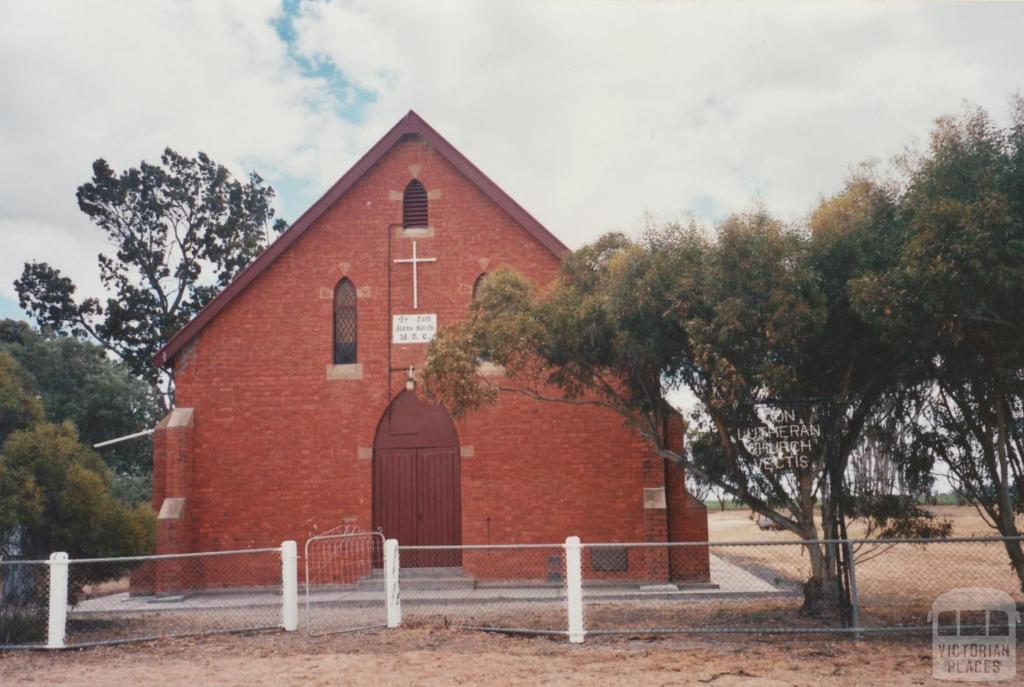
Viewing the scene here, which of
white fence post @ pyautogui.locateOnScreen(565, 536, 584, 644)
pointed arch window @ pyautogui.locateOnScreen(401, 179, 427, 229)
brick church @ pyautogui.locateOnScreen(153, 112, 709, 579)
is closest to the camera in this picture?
white fence post @ pyautogui.locateOnScreen(565, 536, 584, 644)

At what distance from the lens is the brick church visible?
1834 centimetres

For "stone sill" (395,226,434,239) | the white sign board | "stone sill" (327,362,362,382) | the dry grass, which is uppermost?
"stone sill" (395,226,434,239)

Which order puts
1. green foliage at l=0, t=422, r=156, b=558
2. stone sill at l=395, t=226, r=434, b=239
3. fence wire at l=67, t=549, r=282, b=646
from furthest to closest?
stone sill at l=395, t=226, r=434, b=239 → fence wire at l=67, t=549, r=282, b=646 → green foliage at l=0, t=422, r=156, b=558

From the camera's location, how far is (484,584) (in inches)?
703

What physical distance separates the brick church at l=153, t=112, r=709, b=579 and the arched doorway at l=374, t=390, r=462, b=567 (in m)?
0.03

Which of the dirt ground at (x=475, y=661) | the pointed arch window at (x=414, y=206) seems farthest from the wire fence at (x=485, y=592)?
the pointed arch window at (x=414, y=206)

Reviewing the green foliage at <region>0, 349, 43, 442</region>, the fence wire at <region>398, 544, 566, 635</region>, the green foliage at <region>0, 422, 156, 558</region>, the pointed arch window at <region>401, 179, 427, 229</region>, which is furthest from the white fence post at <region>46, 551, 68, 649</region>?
the pointed arch window at <region>401, 179, 427, 229</region>

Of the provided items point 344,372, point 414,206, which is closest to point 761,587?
point 344,372

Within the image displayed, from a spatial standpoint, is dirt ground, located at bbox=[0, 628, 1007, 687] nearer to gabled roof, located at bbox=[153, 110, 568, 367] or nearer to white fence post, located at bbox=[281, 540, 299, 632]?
white fence post, located at bbox=[281, 540, 299, 632]

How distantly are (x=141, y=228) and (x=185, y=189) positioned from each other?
245 cm

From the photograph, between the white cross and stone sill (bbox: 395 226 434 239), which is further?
stone sill (bbox: 395 226 434 239)

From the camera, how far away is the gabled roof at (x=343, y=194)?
19.1 metres

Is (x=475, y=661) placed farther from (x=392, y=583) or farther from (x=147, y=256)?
(x=147, y=256)

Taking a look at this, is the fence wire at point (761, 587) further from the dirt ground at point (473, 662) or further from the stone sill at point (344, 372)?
the stone sill at point (344, 372)
